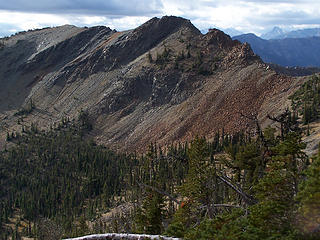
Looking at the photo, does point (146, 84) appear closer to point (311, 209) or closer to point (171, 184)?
point (171, 184)

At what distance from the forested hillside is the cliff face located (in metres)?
6.83

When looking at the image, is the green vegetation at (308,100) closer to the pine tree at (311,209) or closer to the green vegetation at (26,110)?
the pine tree at (311,209)

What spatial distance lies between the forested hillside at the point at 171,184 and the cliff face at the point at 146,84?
683 cm

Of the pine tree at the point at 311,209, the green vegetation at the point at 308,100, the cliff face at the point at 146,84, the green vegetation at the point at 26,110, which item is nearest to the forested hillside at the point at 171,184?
the pine tree at the point at 311,209

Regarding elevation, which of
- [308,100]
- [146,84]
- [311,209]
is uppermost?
[146,84]

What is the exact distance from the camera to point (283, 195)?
24109mm

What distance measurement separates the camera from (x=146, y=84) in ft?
403

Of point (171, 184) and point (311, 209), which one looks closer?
point (311, 209)

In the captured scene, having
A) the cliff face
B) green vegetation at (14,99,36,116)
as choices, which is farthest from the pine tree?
green vegetation at (14,99,36,116)

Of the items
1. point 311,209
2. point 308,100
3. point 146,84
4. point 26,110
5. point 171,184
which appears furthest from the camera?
point 26,110

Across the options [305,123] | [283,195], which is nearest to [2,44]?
[305,123]

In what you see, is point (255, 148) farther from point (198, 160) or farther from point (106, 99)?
point (106, 99)

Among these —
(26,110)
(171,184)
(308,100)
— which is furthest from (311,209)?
(26,110)

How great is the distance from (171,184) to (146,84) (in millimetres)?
53812
